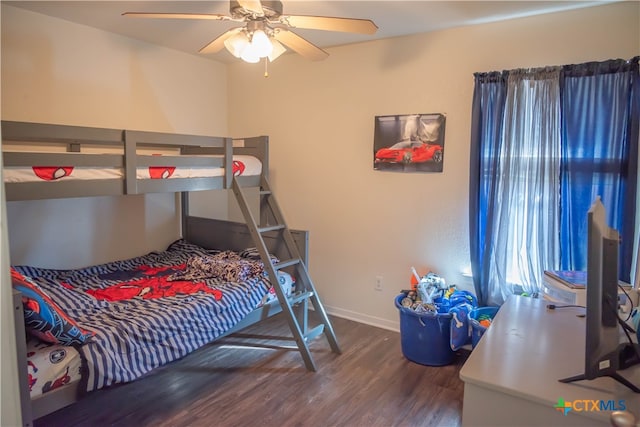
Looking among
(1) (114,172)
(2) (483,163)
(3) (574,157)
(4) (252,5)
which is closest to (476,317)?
(2) (483,163)

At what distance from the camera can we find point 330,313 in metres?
3.86

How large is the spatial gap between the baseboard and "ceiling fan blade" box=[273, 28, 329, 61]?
220 cm

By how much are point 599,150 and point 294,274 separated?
87.2 inches

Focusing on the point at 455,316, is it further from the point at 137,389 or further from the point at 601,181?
the point at 137,389

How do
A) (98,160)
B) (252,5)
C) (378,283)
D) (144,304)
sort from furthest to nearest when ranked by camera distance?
(378,283) < (144,304) < (98,160) < (252,5)

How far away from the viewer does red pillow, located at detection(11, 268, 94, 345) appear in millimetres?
1757

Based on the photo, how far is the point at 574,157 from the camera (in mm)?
2594

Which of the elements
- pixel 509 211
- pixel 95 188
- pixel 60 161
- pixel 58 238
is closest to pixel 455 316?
pixel 509 211

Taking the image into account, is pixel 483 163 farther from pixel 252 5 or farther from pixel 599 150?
pixel 252 5

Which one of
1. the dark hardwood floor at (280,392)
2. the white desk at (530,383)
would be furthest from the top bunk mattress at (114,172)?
the white desk at (530,383)

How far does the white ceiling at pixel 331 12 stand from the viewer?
102 inches

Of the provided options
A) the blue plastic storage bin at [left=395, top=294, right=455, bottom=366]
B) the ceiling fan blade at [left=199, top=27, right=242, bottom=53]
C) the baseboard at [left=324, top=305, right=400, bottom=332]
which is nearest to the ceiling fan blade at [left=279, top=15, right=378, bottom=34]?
the ceiling fan blade at [left=199, top=27, right=242, bottom=53]

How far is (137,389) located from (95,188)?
49.3 inches

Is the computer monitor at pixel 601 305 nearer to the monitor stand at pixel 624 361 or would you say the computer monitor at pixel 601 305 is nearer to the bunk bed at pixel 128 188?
the monitor stand at pixel 624 361
